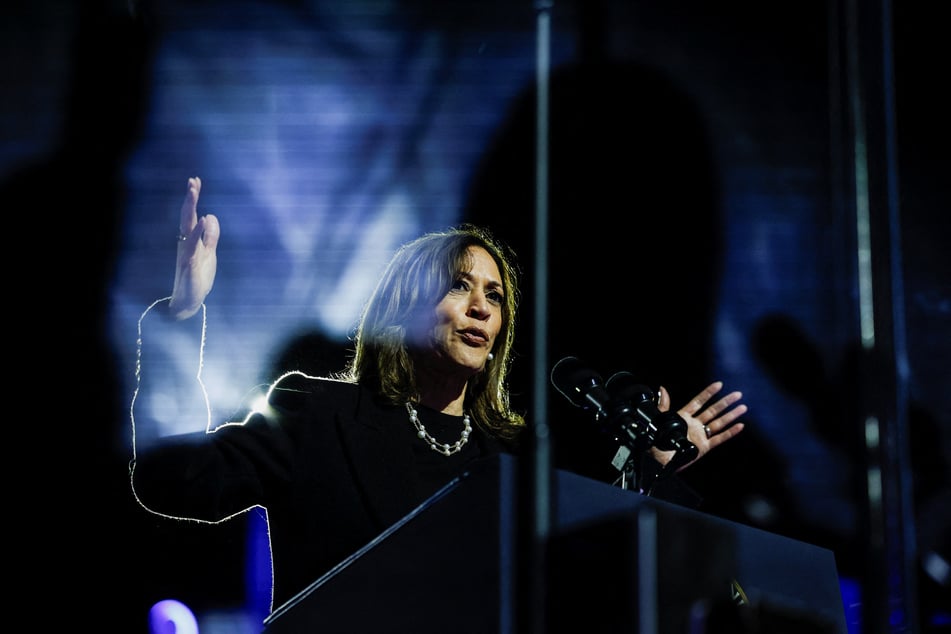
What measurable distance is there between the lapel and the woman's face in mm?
235

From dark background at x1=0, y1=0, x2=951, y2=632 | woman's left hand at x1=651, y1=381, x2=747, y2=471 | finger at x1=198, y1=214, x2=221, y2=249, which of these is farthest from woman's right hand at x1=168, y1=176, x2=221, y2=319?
dark background at x1=0, y1=0, x2=951, y2=632

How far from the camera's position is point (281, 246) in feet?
10.4

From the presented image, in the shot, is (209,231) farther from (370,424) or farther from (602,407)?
(602,407)

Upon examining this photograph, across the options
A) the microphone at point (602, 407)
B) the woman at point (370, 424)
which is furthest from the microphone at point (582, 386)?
the woman at point (370, 424)

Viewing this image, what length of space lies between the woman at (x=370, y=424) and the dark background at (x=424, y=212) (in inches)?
22.3

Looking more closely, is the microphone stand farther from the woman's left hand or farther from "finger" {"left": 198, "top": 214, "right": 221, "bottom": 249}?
the woman's left hand

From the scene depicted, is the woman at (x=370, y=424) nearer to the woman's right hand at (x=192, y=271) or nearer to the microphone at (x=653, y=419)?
the woman's right hand at (x=192, y=271)

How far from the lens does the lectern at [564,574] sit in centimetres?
85

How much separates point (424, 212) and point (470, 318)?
0.98 metres

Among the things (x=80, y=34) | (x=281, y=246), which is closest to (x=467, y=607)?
(x=281, y=246)

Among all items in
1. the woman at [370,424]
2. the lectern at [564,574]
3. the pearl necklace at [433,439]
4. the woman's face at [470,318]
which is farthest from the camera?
the woman's face at [470,318]

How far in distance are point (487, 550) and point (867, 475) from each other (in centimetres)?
39

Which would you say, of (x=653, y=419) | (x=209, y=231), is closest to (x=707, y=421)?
(x=653, y=419)

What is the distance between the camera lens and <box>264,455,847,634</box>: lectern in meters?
0.85
